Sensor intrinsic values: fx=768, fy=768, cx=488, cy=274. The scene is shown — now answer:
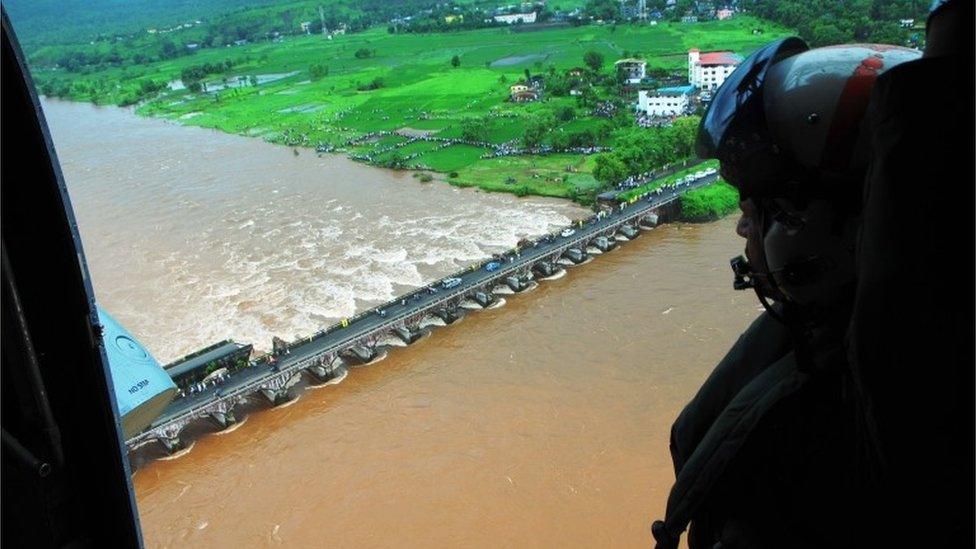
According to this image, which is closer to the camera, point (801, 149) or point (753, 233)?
point (801, 149)

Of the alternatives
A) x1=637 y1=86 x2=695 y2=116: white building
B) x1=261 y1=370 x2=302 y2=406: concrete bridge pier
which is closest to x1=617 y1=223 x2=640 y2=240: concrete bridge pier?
x1=261 y1=370 x2=302 y2=406: concrete bridge pier

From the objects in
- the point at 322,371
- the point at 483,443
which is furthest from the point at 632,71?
the point at 483,443

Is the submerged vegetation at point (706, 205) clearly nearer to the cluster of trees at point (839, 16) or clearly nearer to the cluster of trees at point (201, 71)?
the cluster of trees at point (839, 16)

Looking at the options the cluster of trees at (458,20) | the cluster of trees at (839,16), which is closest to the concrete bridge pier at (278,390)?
the cluster of trees at (839,16)

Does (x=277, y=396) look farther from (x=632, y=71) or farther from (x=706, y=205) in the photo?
(x=632, y=71)

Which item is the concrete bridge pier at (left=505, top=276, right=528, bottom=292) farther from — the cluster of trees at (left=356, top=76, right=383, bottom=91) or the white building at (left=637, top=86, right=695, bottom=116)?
the cluster of trees at (left=356, top=76, right=383, bottom=91)

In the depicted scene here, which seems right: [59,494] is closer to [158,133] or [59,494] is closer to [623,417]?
[623,417]
